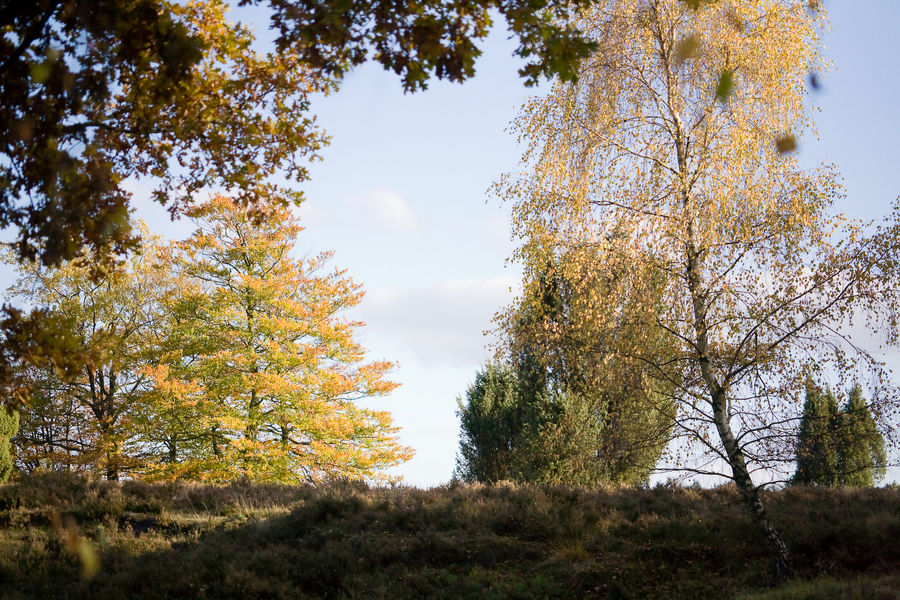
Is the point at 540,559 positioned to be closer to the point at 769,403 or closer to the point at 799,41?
the point at 769,403

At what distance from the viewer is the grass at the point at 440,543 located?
850 centimetres

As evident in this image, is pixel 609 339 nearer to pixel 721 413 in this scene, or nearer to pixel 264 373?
pixel 721 413

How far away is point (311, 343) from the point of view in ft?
61.1

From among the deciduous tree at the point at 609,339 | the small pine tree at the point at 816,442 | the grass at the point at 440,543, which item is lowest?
the grass at the point at 440,543

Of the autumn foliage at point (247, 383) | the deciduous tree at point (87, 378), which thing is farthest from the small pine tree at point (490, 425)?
the deciduous tree at point (87, 378)

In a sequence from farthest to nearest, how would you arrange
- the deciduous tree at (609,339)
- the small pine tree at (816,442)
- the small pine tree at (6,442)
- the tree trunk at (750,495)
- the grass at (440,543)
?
the small pine tree at (6,442) < the deciduous tree at (609,339) < the small pine tree at (816,442) < the grass at (440,543) < the tree trunk at (750,495)

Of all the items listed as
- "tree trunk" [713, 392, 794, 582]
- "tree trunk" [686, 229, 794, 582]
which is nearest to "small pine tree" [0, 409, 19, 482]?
"tree trunk" [686, 229, 794, 582]

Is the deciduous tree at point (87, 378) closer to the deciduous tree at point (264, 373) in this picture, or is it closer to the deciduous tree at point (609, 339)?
the deciduous tree at point (264, 373)

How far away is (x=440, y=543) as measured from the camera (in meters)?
9.65

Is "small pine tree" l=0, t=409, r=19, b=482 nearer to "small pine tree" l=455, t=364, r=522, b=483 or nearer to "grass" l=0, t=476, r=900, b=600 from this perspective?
"grass" l=0, t=476, r=900, b=600

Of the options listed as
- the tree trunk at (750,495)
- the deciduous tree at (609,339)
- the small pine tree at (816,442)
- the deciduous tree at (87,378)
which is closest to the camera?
the tree trunk at (750,495)

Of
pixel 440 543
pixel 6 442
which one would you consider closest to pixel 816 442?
pixel 440 543

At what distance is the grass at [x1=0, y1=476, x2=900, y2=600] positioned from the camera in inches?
335

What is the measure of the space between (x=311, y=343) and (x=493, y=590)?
11433mm
